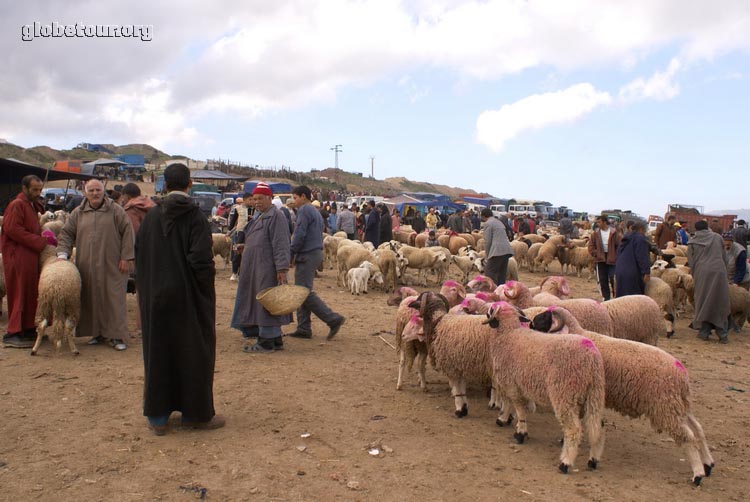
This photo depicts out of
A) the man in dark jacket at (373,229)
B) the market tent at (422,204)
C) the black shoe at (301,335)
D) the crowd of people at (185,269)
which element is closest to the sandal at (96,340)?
the crowd of people at (185,269)

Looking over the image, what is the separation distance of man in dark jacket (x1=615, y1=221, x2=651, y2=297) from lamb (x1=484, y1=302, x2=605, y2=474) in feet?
16.5

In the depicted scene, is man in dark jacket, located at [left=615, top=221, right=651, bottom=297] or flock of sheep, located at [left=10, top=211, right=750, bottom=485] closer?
flock of sheep, located at [left=10, top=211, right=750, bottom=485]

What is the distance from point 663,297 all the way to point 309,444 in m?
7.13

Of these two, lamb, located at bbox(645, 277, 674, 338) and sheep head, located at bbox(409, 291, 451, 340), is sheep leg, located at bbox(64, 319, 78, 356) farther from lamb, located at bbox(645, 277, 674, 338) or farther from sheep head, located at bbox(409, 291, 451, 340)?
lamb, located at bbox(645, 277, 674, 338)

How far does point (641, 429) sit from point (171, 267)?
4.33 m

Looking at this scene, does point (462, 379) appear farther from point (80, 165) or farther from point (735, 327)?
point (80, 165)

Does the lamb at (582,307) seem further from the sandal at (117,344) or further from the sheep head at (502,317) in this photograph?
the sandal at (117,344)

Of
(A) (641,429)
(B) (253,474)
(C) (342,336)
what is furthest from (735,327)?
(B) (253,474)

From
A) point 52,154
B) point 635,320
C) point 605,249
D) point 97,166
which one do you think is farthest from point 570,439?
point 52,154

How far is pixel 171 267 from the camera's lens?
4.12 metres

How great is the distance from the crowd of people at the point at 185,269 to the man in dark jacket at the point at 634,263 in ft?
0.05

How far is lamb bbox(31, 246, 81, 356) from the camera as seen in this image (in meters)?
6.10

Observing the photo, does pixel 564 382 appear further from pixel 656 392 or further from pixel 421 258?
pixel 421 258

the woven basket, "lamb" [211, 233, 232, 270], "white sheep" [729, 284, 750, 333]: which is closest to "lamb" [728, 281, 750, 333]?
"white sheep" [729, 284, 750, 333]
